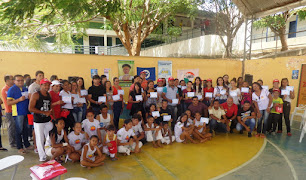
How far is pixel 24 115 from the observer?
13.3 feet

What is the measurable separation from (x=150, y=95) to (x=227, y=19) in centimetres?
1069

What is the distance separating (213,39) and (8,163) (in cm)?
1304

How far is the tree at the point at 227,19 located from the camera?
41.4 feet

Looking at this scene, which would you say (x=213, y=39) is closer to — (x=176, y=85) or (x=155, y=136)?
(x=176, y=85)

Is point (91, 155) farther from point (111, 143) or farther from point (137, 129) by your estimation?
point (137, 129)

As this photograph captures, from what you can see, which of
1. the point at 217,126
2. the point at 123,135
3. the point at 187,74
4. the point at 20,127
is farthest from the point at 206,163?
the point at 187,74

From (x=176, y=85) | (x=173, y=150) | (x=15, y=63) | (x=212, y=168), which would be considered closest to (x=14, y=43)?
(x=15, y=63)

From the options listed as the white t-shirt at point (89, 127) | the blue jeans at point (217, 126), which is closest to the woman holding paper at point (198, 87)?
the blue jeans at point (217, 126)

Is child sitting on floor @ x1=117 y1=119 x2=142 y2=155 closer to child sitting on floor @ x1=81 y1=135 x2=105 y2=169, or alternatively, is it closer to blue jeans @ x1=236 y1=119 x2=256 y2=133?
child sitting on floor @ x1=81 y1=135 x2=105 y2=169

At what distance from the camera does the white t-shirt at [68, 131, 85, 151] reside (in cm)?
387

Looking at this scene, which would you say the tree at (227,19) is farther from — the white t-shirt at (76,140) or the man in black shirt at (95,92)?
the white t-shirt at (76,140)

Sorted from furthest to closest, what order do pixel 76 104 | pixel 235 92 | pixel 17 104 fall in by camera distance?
pixel 235 92
pixel 76 104
pixel 17 104

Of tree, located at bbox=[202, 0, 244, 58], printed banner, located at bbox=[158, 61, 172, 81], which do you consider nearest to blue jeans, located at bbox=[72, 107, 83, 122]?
printed banner, located at bbox=[158, 61, 172, 81]

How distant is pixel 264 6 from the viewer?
8000mm
